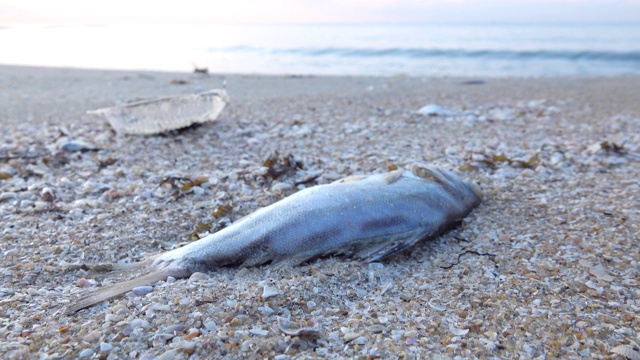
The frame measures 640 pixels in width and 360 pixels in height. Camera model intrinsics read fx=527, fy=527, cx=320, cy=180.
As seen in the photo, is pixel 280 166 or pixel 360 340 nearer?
pixel 360 340

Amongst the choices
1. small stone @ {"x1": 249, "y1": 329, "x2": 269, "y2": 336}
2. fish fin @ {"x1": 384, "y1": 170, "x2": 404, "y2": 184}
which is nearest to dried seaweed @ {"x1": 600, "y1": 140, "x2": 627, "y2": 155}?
fish fin @ {"x1": 384, "y1": 170, "x2": 404, "y2": 184}

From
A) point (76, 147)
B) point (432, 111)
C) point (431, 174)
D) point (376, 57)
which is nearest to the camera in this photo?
point (431, 174)

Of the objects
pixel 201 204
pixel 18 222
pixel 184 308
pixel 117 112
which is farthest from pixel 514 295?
pixel 117 112

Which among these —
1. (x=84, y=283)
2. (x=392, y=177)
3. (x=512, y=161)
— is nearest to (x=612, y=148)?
(x=512, y=161)

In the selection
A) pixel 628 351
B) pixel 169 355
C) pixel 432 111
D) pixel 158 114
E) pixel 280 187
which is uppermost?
pixel 158 114

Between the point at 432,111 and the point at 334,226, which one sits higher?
the point at 432,111

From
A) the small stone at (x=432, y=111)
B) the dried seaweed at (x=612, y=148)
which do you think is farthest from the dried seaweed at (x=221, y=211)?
the small stone at (x=432, y=111)

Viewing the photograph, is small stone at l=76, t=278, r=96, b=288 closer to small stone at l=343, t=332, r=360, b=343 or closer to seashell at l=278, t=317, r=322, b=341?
seashell at l=278, t=317, r=322, b=341

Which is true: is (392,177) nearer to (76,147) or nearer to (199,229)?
(199,229)
